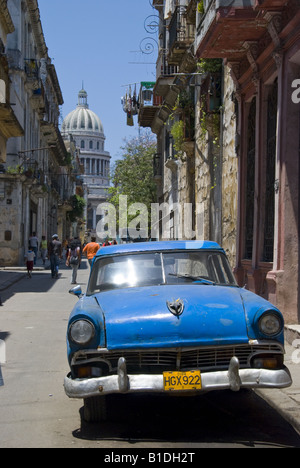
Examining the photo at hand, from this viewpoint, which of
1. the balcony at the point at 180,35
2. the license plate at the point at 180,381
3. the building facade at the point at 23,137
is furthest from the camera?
the building facade at the point at 23,137

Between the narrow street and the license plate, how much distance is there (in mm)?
368

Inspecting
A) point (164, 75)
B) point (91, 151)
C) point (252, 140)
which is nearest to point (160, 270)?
point (252, 140)

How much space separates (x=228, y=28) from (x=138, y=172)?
3520cm

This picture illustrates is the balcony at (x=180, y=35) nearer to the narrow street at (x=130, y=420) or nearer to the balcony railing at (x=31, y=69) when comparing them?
the narrow street at (x=130, y=420)

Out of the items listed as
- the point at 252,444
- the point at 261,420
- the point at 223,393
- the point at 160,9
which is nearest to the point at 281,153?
the point at 223,393

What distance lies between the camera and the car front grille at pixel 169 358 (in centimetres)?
531

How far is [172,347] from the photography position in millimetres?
5262

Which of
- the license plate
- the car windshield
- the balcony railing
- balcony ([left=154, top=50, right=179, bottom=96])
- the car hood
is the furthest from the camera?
the balcony railing

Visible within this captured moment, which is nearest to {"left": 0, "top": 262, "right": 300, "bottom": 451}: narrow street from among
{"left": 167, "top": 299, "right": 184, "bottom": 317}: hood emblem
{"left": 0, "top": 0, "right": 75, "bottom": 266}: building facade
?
{"left": 167, "top": 299, "right": 184, "bottom": 317}: hood emblem

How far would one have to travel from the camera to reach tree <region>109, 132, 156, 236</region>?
4575 cm

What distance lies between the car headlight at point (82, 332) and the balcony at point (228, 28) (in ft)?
21.0

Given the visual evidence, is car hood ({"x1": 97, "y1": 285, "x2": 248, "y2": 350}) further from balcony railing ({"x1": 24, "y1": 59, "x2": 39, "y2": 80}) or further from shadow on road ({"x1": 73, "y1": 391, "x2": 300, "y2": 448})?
balcony railing ({"x1": 24, "y1": 59, "x2": 39, "y2": 80})

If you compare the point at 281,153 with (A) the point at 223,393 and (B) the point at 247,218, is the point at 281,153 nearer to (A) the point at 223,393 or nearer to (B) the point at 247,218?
(B) the point at 247,218

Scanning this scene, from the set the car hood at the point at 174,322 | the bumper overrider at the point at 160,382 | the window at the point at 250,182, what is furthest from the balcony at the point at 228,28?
Result: the bumper overrider at the point at 160,382
